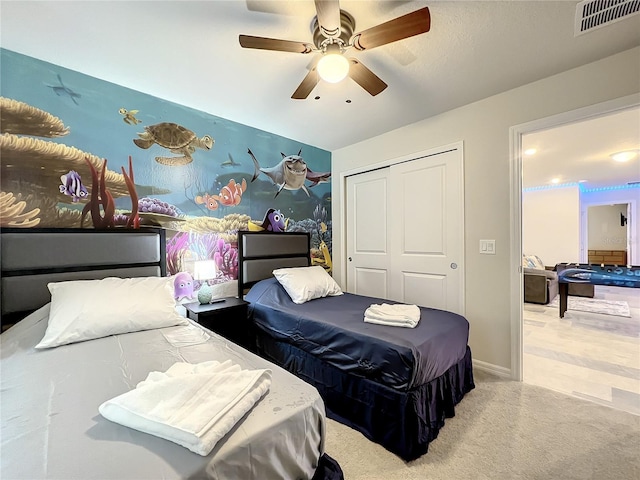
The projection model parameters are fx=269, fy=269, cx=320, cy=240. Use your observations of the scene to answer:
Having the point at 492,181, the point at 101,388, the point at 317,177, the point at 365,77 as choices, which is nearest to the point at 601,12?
the point at 492,181

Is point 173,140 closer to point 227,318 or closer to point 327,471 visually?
point 227,318

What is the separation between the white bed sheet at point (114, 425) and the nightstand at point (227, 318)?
2.73ft

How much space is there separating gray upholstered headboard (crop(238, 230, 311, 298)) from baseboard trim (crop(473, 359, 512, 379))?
217 cm

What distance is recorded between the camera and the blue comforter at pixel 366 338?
1.66 m

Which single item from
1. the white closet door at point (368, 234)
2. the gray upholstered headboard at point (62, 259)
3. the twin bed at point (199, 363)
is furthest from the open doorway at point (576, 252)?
the gray upholstered headboard at point (62, 259)

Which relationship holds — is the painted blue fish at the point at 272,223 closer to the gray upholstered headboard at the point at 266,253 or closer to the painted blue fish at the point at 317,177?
the gray upholstered headboard at the point at 266,253

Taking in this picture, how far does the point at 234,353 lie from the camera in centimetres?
149

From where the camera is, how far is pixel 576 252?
6719 mm

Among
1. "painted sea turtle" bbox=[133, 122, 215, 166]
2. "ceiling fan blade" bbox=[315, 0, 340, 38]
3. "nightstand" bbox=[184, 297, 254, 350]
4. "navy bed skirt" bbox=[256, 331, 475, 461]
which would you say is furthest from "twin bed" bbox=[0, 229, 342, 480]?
"ceiling fan blade" bbox=[315, 0, 340, 38]

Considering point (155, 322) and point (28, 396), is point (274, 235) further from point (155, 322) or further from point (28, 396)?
point (28, 396)

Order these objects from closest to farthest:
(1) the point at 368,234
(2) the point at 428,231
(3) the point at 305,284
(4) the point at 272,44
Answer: (4) the point at 272,44 < (3) the point at 305,284 < (2) the point at 428,231 < (1) the point at 368,234

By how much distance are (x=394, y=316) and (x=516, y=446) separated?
3.35 ft

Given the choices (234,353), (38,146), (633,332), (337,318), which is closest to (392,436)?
(337,318)

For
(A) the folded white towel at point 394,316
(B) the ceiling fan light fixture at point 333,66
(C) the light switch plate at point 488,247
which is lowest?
(A) the folded white towel at point 394,316
